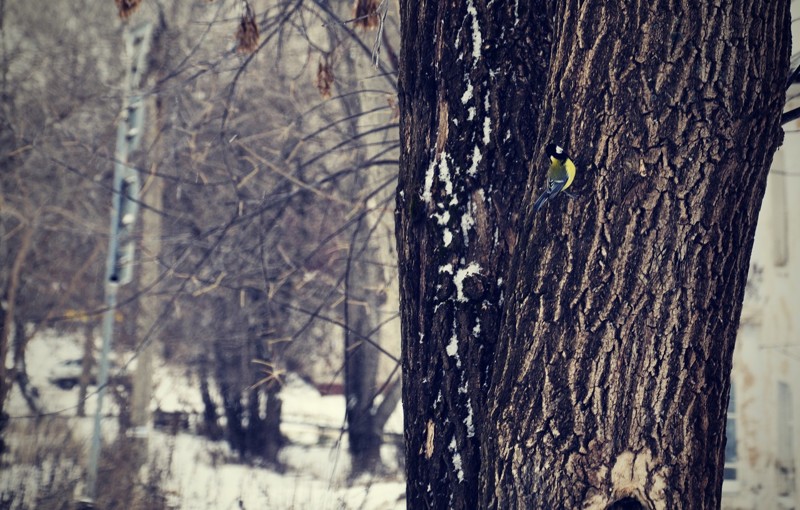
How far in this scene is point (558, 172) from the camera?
7.17ft

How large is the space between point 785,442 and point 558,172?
29.4ft

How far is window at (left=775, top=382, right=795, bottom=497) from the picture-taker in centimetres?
957

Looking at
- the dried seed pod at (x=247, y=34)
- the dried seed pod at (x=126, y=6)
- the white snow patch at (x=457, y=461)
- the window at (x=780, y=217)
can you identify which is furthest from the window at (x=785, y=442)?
the dried seed pod at (x=126, y=6)

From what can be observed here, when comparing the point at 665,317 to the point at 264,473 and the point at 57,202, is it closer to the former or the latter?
the point at 264,473

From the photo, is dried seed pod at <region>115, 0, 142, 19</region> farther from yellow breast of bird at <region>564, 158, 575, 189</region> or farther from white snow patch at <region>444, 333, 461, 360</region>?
yellow breast of bird at <region>564, 158, 575, 189</region>

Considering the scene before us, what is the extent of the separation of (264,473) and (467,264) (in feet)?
25.8

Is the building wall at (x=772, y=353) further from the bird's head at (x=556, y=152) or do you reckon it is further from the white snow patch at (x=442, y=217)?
the bird's head at (x=556, y=152)

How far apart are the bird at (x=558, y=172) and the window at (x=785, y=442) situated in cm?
872

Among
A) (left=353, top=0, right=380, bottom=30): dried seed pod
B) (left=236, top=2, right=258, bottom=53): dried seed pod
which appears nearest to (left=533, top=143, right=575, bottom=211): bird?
(left=353, top=0, right=380, bottom=30): dried seed pod

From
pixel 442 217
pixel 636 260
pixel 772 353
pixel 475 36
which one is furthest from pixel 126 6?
pixel 772 353

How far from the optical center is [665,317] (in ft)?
6.92

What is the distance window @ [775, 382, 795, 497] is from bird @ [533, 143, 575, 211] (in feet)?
28.6

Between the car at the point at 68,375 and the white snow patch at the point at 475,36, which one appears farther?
the car at the point at 68,375

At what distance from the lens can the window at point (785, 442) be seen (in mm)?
9570
